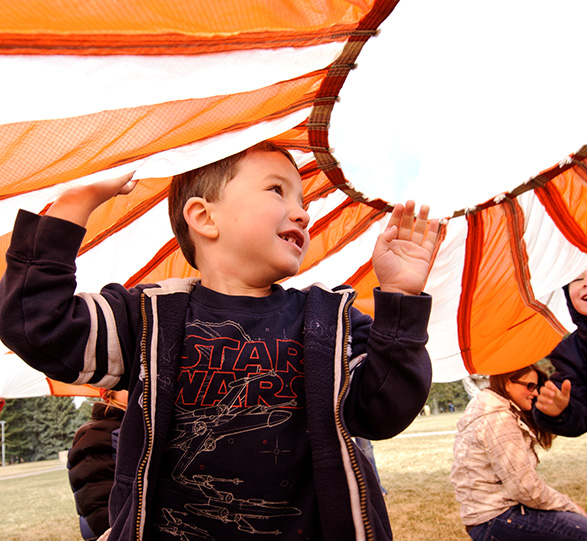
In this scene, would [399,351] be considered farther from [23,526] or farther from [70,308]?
Result: [23,526]

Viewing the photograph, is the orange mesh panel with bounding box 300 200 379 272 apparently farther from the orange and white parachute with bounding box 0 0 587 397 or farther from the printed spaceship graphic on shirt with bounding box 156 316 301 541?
the printed spaceship graphic on shirt with bounding box 156 316 301 541

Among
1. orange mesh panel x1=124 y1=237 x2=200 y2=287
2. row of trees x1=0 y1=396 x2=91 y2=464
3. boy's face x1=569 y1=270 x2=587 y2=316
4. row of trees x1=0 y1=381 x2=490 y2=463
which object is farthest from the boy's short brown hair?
row of trees x1=0 y1=396 x2=91 y2=464

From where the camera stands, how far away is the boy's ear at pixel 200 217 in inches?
54.5

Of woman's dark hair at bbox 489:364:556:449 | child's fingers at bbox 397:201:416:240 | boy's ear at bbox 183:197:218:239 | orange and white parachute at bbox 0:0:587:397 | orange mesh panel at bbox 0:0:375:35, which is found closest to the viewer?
orange mesh panel at bbox 0:0:375:35

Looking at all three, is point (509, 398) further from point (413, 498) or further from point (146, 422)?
point (146, 422)

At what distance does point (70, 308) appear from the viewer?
107 cm

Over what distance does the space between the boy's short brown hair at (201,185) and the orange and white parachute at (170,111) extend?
0.16ft

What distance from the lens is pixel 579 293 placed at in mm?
3072

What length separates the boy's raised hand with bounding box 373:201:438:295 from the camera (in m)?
1.18

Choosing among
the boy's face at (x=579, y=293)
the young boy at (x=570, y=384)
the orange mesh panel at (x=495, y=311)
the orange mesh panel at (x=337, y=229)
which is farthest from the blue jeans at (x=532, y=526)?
the orange mesh panel at (x=337, y=229)

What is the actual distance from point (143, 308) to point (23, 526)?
23.3 ft

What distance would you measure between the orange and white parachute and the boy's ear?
0.46 feet

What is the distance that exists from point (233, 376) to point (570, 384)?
8.99ft

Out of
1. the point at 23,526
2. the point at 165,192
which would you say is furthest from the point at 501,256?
the point at 23,526
